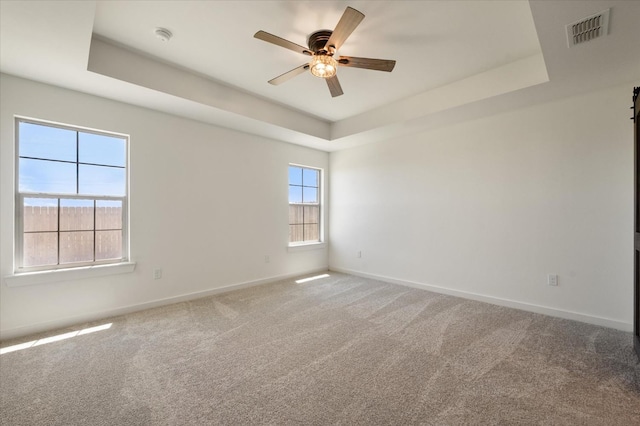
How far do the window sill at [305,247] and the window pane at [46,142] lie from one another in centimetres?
321

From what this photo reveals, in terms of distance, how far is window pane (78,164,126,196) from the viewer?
3.09 metres

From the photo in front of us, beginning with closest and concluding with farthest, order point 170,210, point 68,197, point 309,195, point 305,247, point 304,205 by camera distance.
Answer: point 68,197 → point 170,210 → point 305,247 → point 304,205 → point 309,195

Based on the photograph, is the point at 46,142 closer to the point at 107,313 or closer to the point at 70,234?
the point at 70,234

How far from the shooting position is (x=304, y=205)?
541 centimetres

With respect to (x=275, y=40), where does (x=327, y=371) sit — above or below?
below

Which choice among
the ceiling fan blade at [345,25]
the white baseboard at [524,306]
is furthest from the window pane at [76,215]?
the white baseboard at [524,306]

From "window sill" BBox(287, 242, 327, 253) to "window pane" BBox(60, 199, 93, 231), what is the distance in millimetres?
2827

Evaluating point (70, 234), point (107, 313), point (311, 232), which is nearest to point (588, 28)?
point (311, 232)

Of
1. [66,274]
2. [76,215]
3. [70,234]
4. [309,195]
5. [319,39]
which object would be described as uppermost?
[319,39]

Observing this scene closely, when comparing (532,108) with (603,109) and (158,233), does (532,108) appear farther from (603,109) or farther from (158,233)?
(158,233)

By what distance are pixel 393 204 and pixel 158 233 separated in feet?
11.6

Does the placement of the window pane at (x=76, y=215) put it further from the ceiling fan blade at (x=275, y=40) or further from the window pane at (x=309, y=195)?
the window pane at (x=309, y=195)

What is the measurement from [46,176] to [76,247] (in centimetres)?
80

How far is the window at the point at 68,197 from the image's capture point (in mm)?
2773
